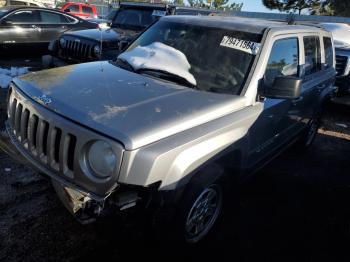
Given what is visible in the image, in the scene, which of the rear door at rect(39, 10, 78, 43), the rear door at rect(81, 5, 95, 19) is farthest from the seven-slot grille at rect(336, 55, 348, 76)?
the rear door at rect(81, 5, 95, 19)

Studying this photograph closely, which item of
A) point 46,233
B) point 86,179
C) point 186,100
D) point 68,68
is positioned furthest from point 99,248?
point 68,68

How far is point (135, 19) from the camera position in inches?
339

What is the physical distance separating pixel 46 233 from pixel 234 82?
2.10m

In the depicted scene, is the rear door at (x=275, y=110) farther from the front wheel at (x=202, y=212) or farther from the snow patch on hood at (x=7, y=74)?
the snow patch on hood at (x=7, y=74)

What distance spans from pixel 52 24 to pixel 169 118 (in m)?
8.91

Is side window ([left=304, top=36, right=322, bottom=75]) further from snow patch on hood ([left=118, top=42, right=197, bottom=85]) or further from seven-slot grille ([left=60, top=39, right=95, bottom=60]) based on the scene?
seven-slot grille ([left=60, top=39, right=95, bottom=60])

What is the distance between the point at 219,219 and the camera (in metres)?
3.47

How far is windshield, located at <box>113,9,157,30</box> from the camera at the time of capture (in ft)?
27.8

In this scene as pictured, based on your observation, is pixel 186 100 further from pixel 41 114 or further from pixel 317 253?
pixel 317 253

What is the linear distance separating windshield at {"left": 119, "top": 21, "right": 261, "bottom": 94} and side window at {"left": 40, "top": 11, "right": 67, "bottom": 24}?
7328mm

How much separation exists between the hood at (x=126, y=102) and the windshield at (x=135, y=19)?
536cm

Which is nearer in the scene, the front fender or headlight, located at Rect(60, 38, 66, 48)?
the front fender

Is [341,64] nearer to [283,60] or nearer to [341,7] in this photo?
[283,60]

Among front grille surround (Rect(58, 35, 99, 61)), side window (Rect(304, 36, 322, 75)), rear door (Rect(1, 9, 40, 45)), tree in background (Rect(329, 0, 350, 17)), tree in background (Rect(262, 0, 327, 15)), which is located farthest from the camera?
tree in background (Rect(262, 0, 327, 15))
